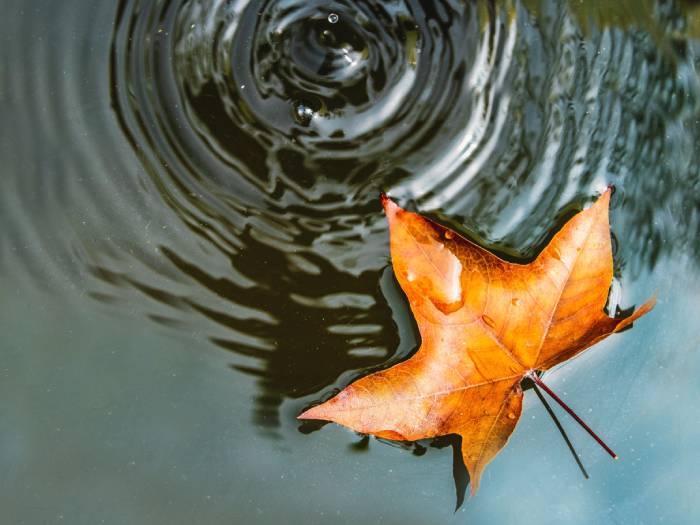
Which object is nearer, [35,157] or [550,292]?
[550,292]

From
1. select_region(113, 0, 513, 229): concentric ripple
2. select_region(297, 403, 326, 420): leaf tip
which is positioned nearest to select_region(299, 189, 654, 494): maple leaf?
select_region(297, 403, 326, 420): leaf tip

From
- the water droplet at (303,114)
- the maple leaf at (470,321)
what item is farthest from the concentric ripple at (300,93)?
the maple leaf at (470,321)

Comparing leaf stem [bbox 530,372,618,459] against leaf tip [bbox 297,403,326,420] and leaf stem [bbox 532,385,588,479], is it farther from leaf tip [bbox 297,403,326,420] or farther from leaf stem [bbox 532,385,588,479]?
leaf tip [bbox 297,403,326,420]

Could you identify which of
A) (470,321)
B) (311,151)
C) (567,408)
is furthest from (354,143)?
(567,408)

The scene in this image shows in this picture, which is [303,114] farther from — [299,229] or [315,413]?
[315,413]

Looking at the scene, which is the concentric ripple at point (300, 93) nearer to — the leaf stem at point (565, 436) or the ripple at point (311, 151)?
the ripple at point (311, 151)

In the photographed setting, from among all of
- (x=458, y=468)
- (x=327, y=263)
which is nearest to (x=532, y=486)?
(x=458, y=468)

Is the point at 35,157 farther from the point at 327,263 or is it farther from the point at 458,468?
the point at 458,468
